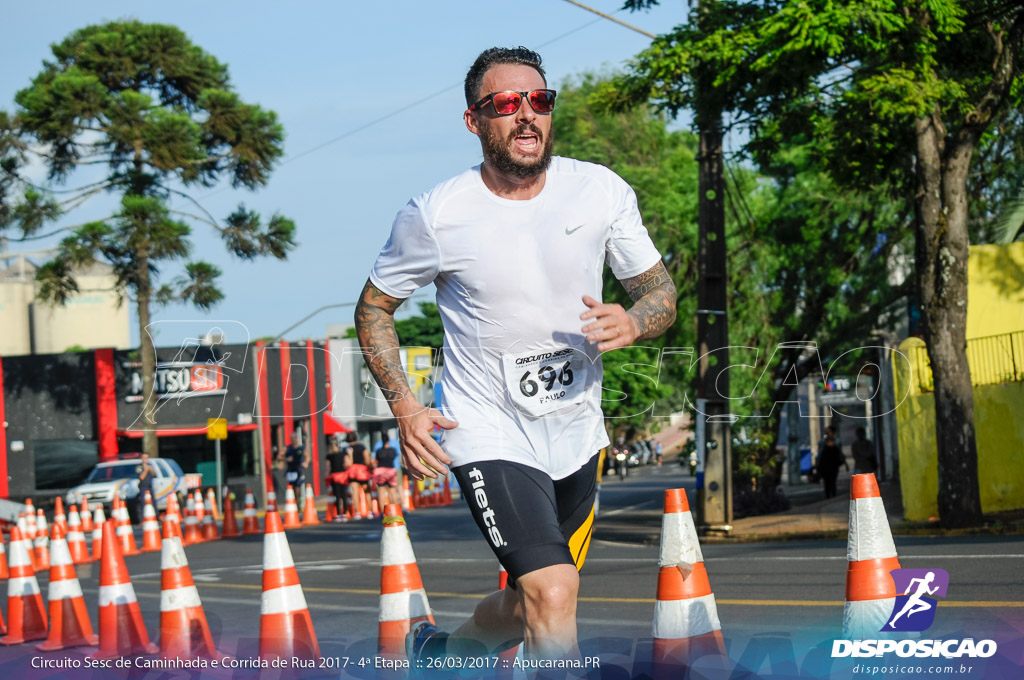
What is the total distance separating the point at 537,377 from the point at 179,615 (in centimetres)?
369

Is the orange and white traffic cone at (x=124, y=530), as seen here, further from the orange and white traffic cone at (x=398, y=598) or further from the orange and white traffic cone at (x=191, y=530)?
the orange and white traffic cone at (x=398, y=598)

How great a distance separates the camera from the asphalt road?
7160mm

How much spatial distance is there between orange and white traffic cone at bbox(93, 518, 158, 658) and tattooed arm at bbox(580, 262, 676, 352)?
4.45 metres

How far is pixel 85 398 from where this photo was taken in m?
42.2

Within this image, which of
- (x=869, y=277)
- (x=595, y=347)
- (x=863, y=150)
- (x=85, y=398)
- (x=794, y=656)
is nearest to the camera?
(x=595, y=347)

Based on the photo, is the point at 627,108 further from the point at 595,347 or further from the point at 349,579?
the point at 595,347

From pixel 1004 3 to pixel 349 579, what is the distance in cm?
949

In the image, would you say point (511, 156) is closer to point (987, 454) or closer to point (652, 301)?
point (652, 301)

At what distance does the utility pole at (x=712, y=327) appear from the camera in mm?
17438

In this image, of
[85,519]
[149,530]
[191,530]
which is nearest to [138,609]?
[149,530]

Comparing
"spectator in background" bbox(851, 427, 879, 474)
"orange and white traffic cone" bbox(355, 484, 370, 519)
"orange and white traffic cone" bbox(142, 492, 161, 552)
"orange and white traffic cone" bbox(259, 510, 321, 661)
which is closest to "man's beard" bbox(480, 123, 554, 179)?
"orange and white traffic cone" bbox(259, 510, 321, 661)

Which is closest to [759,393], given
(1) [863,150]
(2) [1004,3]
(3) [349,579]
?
(1) [863,150]

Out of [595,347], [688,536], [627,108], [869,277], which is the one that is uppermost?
[627,108]

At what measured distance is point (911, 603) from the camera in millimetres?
4293
